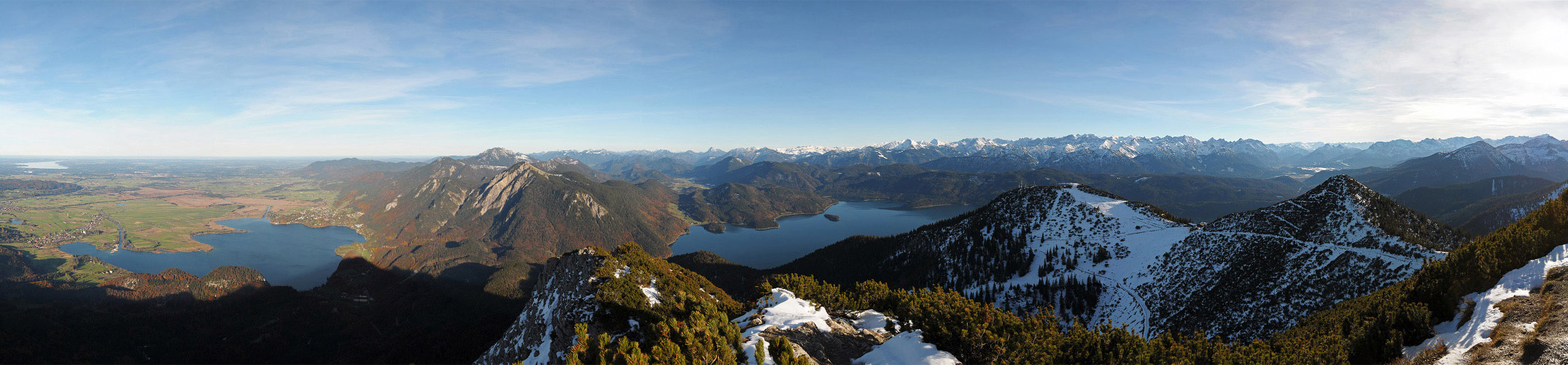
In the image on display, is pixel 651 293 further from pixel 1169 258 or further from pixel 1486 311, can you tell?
pixel 1169 258

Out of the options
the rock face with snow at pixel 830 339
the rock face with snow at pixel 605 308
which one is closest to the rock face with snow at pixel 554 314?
the rock face with snow at pixel 605 308

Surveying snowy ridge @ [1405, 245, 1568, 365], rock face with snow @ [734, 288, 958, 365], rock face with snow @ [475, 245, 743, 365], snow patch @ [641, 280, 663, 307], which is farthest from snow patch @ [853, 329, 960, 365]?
snow patch @ [641, 280, 663, 307]

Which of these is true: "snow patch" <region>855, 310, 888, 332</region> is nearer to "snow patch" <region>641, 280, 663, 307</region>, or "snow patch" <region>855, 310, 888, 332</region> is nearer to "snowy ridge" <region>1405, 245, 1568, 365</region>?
"snow patch" <region>641, 280, 663, 307</region>

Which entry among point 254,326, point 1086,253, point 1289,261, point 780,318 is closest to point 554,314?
point 780,318

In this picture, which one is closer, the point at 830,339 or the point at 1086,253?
the point at 830,339

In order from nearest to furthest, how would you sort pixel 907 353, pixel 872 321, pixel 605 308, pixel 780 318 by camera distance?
pixel 907 353, pixel 780 318, pixel 872 321, pixel 605 308

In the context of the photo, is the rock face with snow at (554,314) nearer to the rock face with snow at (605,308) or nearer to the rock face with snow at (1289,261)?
the rock face with snow at (605,308)
